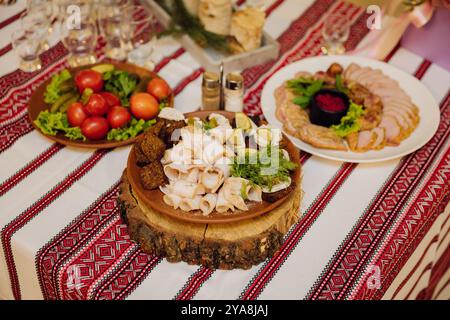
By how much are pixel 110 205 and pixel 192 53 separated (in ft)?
2.53

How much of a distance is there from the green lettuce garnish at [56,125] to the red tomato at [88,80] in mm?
113

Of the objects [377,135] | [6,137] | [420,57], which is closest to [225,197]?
[377,135]

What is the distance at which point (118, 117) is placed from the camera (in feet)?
5.57

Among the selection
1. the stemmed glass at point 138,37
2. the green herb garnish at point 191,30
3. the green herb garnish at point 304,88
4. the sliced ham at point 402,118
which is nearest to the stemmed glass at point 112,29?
the stemmed glass at point 138,37

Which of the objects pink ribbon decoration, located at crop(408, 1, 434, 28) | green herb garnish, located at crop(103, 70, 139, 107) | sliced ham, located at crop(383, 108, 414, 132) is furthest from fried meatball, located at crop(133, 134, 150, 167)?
pink ribbon decoration, located at crop(408, 1, 434, 28)

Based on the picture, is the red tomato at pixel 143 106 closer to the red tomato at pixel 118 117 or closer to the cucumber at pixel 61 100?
the red tomato at pixel 118 117

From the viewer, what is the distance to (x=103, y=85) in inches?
72.8

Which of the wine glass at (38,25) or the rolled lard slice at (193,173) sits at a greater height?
the rolled lard slice at (193,173)

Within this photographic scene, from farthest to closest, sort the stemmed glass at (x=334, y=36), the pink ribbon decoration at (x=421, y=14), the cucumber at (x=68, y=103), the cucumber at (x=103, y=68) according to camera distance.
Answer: the stemmed glass at (x=334, y=36) < the pink ribbon decoration at (x=421, y=14) < the cucumber at (x=103, y=68) < the cucumber at (x=68, y=103)

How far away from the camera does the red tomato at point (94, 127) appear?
167 cm

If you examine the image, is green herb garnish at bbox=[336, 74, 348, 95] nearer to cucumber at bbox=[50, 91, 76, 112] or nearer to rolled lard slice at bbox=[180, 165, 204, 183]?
rolled lard slice at bbox=[180, 165, 204, 183]

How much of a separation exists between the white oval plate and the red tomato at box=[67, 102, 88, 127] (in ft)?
1.85

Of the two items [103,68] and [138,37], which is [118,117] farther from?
[138,37]

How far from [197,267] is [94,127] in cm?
54
